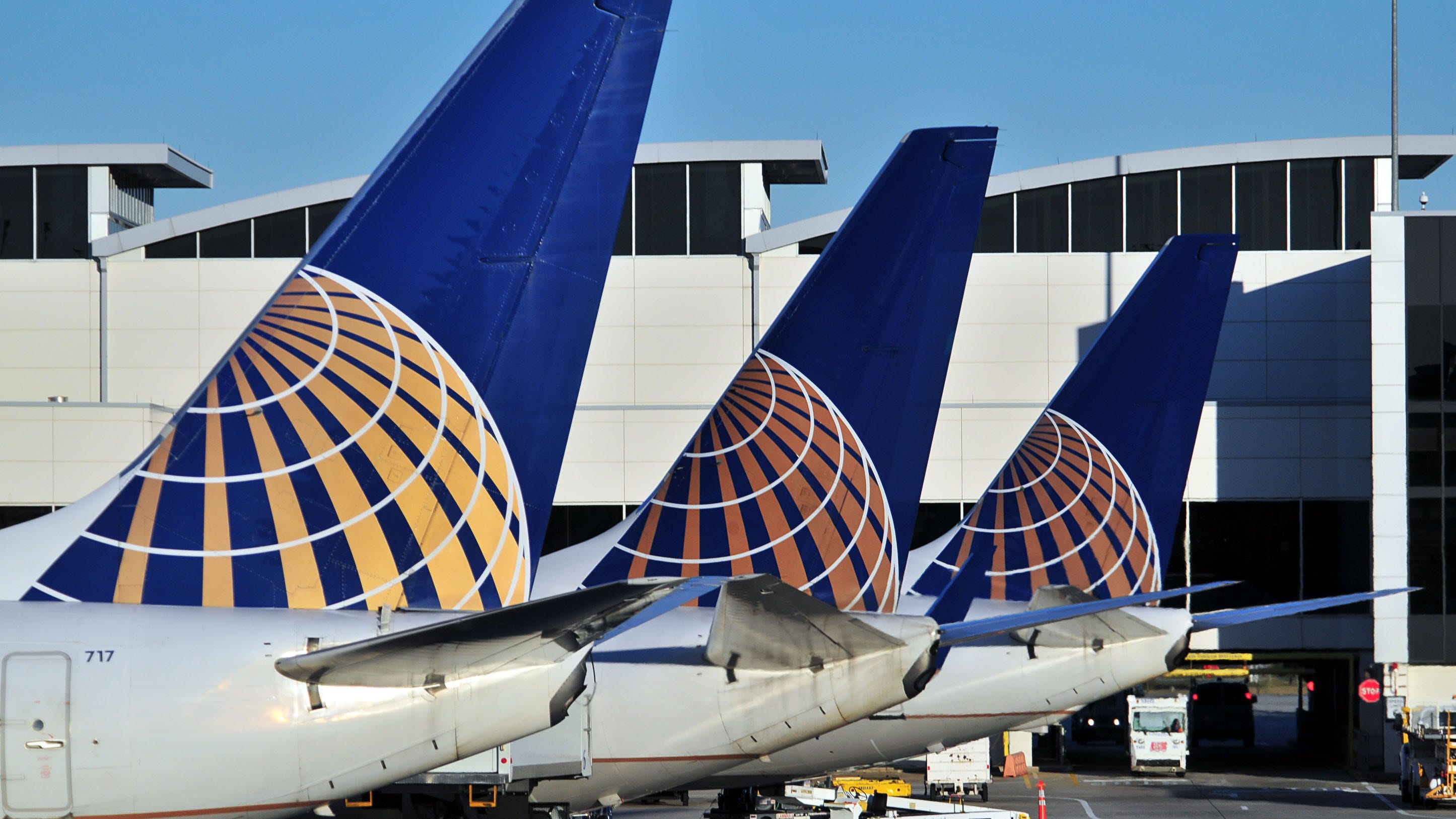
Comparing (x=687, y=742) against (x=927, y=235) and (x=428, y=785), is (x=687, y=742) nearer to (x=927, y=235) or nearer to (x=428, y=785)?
(x=428, y=785)

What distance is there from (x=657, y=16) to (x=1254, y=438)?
32.2 m

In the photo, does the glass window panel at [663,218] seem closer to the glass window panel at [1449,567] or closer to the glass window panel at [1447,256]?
the glass window panel at [1447,256]

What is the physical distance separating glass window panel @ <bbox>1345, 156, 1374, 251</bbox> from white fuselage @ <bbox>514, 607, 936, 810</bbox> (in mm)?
32382

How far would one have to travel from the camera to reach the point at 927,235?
15.9 metres

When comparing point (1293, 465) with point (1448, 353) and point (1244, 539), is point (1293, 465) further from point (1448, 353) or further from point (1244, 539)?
point (1448, 353)

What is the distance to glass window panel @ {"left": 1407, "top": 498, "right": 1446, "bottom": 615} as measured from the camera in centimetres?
3741

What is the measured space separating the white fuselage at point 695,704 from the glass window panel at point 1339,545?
96.4 ft

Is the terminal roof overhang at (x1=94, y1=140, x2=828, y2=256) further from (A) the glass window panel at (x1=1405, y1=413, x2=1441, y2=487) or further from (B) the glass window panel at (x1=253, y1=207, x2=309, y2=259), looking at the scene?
(A) the glass window panel at (x1=1405, y1=413, x2=1441, y2=487)

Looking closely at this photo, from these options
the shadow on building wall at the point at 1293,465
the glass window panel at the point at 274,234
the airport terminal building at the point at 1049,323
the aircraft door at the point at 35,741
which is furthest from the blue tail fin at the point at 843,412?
the glass window panel at the point at 274,234

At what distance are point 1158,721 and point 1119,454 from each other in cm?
1930

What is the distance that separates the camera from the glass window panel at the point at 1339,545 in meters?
38.6

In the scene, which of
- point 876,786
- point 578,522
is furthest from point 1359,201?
point 578,522

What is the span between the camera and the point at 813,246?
40.3 meters

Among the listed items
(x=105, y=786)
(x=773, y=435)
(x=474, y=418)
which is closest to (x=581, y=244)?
(x=474, y=418)
